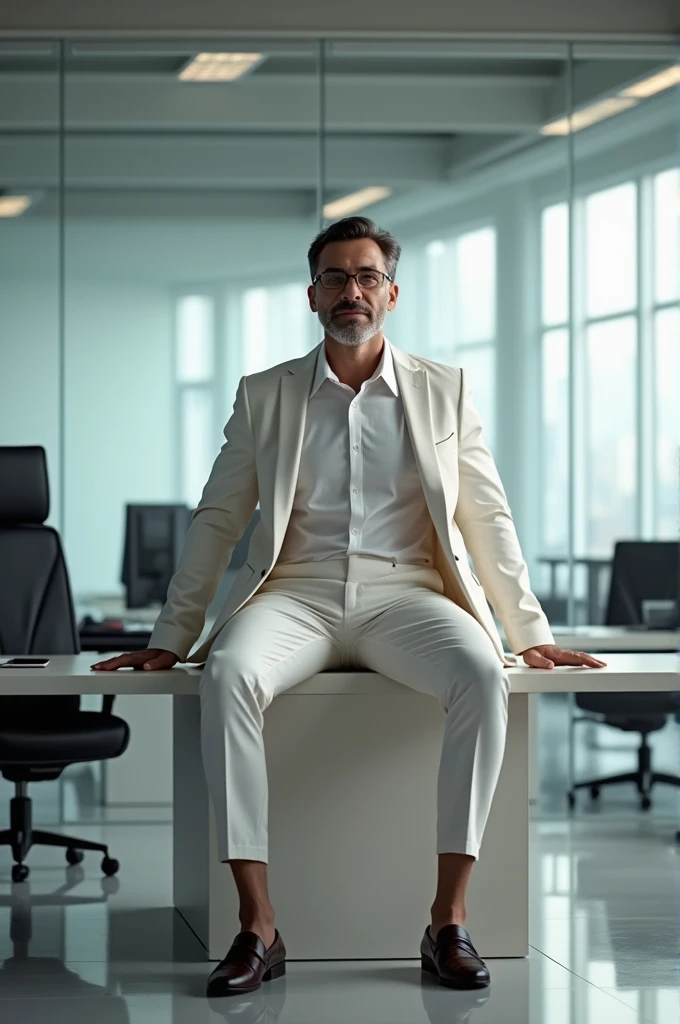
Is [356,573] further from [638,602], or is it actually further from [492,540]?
[638,602]

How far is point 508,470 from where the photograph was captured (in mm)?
5613

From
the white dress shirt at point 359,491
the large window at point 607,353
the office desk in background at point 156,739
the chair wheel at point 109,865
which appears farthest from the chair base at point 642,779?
the white dress shirt at point 359,491

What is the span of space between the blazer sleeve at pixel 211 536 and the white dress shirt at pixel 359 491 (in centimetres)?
13

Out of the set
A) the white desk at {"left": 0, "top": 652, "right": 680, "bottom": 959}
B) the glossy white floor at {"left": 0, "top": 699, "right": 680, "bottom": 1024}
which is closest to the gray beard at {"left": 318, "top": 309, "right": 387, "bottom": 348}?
the white desk at {"left": 0, "top": 652, "right": 680, "bottom": 959}

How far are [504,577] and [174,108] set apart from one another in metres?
3.07

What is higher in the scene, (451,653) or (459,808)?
(451,653)

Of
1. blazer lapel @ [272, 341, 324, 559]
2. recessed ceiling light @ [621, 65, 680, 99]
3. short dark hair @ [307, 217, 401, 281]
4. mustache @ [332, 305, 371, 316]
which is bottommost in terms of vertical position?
blazer lapel @ [272, 341, 324, 559]

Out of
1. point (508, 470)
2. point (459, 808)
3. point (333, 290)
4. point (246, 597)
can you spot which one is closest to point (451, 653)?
point (459, 808)

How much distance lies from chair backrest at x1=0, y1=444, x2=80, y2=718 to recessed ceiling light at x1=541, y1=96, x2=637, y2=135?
274 cm

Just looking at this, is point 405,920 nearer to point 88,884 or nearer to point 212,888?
point 212,888

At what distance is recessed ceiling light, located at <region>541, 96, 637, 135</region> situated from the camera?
5.56 m

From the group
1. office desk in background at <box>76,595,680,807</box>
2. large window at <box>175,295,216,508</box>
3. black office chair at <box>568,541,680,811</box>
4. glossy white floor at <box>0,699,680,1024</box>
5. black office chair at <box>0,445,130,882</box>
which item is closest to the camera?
glossy white floor at <box>0,699,680,1024</box>

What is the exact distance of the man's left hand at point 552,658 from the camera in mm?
3066

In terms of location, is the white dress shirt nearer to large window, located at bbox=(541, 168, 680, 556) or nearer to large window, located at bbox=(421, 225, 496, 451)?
large window, located at bbox=(421, 225, 496, 451)
